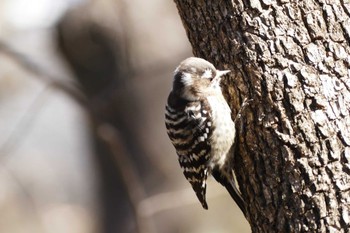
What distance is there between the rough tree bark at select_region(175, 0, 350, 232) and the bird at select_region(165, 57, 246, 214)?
1.94ft

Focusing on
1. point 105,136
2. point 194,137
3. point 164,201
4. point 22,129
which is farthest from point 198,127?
point 22,129

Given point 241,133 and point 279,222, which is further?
point 241,133

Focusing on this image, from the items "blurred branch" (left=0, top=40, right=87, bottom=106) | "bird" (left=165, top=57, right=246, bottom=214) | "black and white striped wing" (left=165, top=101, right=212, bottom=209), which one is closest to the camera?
"bird" (left=165, top=57, right=246, bottom=214)

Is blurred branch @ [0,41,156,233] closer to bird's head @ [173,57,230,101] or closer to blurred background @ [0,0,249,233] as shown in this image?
blurred background @ [0,0,249,233]

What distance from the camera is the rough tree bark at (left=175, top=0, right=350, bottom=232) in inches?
193

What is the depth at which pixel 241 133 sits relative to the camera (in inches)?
218

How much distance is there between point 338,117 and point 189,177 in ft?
5.27

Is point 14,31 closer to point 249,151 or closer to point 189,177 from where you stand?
point 189,177

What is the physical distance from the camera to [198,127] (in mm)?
6105

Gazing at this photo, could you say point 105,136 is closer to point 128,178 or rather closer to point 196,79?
point 128,178

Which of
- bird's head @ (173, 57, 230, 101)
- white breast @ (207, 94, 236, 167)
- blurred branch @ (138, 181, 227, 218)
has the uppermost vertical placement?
bird's head @ (173, 57, 230, 101)

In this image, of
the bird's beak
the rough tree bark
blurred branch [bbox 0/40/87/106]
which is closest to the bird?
the bird's beak

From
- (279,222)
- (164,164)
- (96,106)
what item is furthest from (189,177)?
(164,164)

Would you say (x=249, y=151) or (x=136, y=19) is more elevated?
(x=136, y=19)
